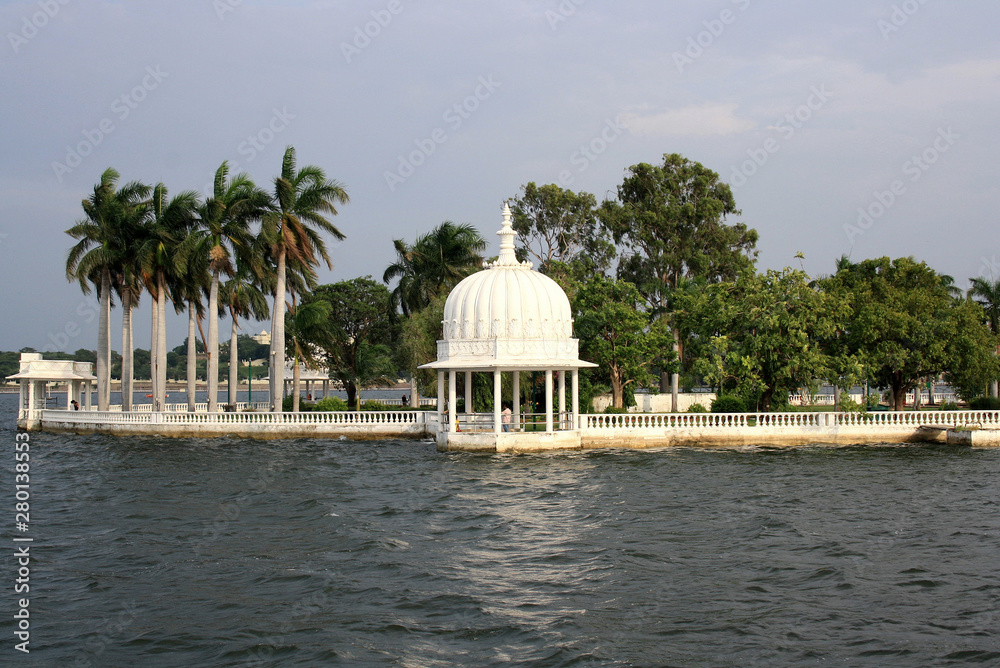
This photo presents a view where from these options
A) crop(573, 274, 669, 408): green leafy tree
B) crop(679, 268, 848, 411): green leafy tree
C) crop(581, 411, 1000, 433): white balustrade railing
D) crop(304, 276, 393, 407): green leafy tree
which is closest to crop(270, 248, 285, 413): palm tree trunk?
crop(304, 276, 393, 407): green leafy tree

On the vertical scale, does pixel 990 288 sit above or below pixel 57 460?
above

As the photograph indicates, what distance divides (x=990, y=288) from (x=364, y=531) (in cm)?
4989

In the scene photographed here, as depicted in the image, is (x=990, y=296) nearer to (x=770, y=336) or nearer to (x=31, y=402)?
(x=770, y=336)

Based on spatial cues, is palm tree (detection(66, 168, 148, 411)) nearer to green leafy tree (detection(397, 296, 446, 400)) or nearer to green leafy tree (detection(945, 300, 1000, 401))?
green leafy tree (detection(397, 296, 446, 400))

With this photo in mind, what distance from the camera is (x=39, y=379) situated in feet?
A: 159

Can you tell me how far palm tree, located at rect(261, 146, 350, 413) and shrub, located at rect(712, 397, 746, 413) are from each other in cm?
2105

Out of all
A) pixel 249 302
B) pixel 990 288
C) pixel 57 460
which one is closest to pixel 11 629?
pixel 57 460

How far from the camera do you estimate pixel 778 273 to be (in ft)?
134

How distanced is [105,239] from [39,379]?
28.5 feet

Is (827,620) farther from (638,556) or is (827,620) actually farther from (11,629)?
(11,629)

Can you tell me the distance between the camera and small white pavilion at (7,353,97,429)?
47594 millimetres

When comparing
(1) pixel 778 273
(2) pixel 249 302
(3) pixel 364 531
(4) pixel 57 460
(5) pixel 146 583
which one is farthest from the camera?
(2) pixel 249 302

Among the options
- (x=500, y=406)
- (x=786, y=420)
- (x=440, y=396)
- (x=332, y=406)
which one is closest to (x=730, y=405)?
(x=786, y=420)

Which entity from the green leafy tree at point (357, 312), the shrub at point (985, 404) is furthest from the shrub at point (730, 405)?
the green leafy tree at point (357, 312)
